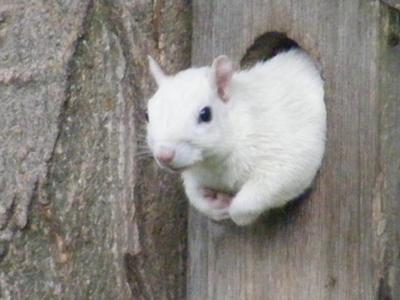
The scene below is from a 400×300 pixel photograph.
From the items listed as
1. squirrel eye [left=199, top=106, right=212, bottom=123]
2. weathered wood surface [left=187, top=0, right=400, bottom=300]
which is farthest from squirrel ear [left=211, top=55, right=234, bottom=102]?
weathered wood surface [left=187, top=0, right=400, bottom=300]

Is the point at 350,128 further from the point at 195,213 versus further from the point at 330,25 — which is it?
the point at 195,213

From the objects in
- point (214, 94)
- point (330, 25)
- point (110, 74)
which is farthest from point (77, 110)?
point (330, 25)

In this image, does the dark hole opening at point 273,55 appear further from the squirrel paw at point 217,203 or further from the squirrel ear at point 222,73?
the squirrel ear at point 222,73

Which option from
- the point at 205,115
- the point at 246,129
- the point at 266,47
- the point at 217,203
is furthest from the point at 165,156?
the point at 266,47

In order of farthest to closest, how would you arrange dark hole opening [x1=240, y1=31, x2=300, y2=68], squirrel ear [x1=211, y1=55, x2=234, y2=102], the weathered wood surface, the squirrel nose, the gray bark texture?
dark hole opening [x1=240, y1=31, x2=300, y2=68], the gray bark texture, squirrel ear [x1=211, y1=55, x2=234, y2=102], the weathered wood surface, the squirrel nose

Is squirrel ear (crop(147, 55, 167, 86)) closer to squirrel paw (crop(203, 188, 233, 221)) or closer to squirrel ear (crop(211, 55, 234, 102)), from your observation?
squirrel ear (crop(211, 55, 234, 102))

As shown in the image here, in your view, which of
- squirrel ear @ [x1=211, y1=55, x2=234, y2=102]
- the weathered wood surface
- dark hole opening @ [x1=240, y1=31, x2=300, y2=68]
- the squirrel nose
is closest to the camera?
the squirrel nose
